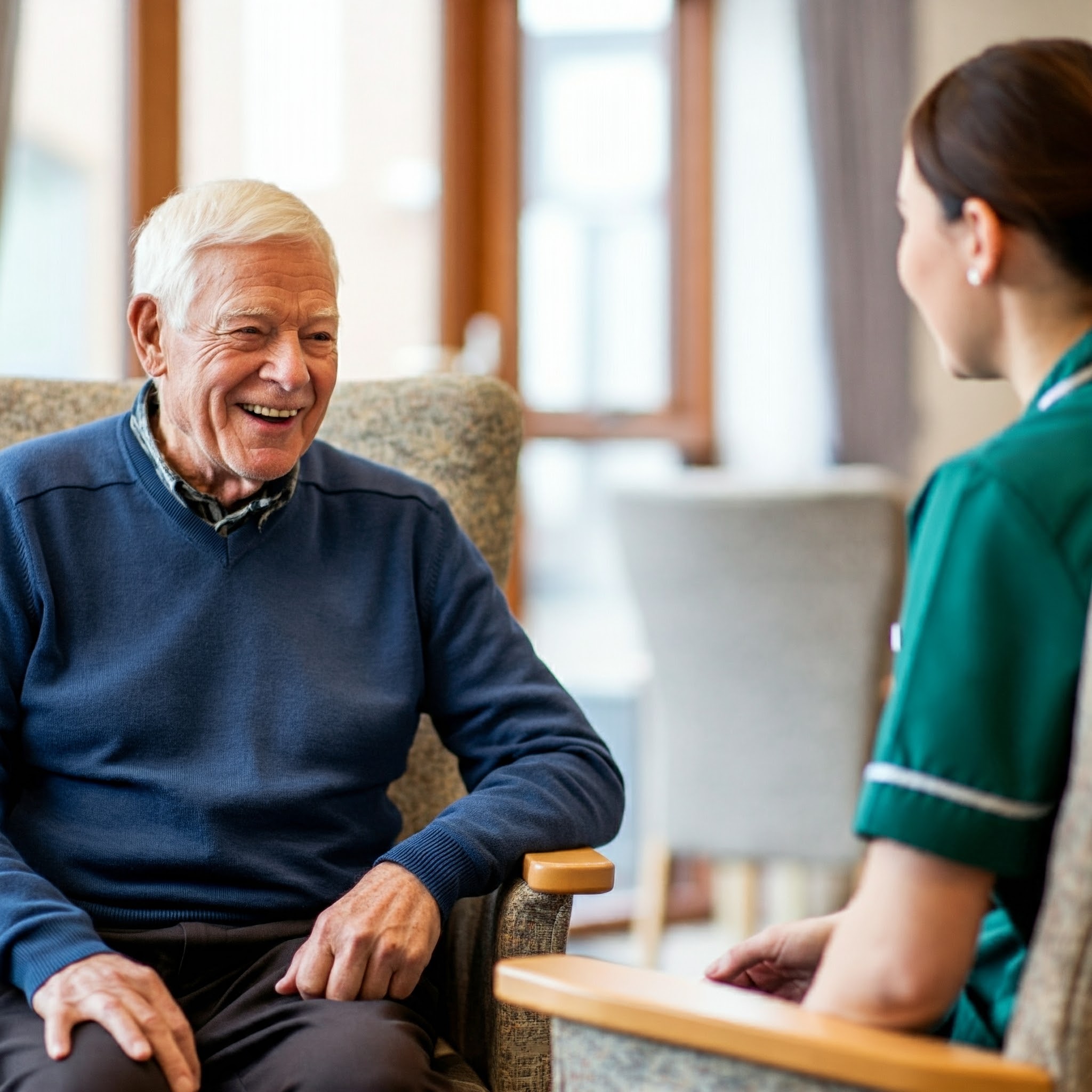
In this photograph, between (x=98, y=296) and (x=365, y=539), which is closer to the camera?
(x=365, y=539)

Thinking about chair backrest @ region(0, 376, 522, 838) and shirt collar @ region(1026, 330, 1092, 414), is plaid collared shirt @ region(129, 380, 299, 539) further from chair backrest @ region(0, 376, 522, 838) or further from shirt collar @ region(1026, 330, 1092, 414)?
shirt collar @ region(1026, 330, 1092, 414)

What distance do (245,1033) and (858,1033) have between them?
656 mm

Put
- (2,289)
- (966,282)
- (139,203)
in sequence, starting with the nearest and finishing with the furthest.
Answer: (966,282) < (2,289) < (139,203)

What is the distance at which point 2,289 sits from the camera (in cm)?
244

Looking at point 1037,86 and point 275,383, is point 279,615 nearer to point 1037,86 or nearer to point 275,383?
point 275,383

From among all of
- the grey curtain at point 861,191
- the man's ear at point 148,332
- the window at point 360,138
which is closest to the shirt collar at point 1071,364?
the man's ear at point 148,332

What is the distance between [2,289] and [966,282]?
1.92 m

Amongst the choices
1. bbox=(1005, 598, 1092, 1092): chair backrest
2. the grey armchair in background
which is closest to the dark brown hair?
bbox=(1005, 598, 1092, 1092): chair backrest

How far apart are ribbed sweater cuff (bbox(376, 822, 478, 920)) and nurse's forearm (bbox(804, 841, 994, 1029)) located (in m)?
0.53

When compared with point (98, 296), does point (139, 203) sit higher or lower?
higher

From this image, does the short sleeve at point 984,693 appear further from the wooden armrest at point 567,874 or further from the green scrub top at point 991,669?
the wooden armrest at point 567,874

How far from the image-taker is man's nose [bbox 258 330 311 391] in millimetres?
1479

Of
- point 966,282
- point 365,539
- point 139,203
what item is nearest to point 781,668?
point 365,539

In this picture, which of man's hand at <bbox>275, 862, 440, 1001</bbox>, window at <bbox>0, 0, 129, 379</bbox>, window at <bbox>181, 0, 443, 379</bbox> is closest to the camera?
man's hand at <bbox>275, 862, 440, 1001</bbox>
